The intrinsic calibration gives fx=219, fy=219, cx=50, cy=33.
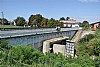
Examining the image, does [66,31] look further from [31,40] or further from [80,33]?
[31,40]

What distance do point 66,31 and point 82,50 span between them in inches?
624

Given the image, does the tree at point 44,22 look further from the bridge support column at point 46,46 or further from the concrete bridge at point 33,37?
the bridge support column at point 46,46

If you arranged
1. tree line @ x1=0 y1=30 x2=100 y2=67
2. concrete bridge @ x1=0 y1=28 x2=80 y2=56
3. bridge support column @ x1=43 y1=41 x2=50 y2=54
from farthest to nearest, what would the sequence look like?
bridge support column @ x1=43 y1=41 x2=50 y2=54 < concrete bridge @ x1=0 y1=28 x2=80 y2=56 < tree line @ x1=0 y1=30 x2=100 y2=67

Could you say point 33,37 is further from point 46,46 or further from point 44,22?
point 44,22

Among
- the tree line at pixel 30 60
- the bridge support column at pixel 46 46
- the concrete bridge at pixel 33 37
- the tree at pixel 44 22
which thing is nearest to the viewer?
the tree line at pixel 30 60

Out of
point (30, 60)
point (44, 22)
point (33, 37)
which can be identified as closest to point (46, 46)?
point (33, 37)

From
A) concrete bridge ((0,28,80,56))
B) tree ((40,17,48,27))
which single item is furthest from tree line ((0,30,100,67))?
tree ((40,17,48,27))

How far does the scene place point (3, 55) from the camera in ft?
37.7

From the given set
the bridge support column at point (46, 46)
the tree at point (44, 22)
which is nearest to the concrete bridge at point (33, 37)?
the bridge support column at point (46, 46)

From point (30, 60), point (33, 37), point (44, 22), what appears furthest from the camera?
point (44, 22)

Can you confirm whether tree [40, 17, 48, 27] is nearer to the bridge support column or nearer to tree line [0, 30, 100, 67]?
the bridge support column

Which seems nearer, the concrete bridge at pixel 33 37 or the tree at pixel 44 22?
the concrete bridge at pixel 33 37

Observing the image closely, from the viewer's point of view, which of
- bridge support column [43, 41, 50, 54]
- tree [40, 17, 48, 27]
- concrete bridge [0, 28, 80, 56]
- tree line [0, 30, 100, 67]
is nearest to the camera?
tree line [0, 30, 100, 67]

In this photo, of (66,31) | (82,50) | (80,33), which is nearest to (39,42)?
(82,50)
